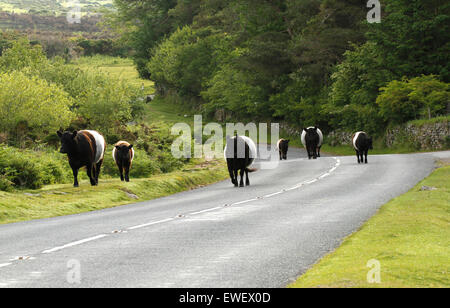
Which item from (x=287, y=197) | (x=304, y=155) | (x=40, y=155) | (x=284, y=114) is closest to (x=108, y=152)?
(x=40, y=155)

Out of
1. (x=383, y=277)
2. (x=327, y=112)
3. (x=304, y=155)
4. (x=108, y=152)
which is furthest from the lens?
(x=327, y=112)

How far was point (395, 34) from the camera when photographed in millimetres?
54188

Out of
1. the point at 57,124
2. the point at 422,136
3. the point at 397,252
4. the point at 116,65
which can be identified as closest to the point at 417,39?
the point at 422,136

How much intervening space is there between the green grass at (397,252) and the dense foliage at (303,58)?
121 ft

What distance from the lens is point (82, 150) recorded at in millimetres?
25547

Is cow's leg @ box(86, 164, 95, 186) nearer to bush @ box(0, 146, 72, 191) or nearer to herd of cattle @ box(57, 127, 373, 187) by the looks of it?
herd of cattle @ box(57, 127, 373, 187)

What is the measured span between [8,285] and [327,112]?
56.9m

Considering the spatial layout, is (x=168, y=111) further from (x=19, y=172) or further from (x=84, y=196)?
(x=84, y=196)

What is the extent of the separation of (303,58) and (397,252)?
58728 millimetres

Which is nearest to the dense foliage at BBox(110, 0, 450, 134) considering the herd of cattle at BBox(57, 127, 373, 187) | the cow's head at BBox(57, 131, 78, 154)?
the herd of cattle at BBox(57, 127, 373, 187)

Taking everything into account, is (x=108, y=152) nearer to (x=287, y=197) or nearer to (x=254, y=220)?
(x=287, y=197)

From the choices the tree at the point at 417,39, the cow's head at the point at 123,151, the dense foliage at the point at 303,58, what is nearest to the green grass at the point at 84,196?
the cow's head at the point at 123,151

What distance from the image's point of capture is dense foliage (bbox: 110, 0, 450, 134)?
5334cm

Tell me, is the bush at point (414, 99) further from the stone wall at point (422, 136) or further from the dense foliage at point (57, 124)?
the dense foliage at point (57, 124)
